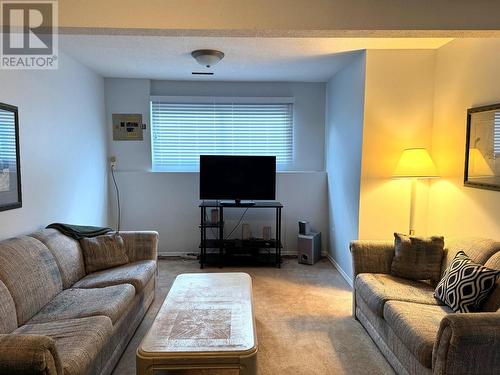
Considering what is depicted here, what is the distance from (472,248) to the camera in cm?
253

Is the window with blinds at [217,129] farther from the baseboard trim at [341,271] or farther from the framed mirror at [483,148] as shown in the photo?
the framed mirror at [483,148]

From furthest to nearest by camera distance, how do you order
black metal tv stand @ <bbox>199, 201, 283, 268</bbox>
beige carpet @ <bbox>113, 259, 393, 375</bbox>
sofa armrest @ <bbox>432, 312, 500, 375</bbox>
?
1. black metal tv stand @ <bbox>199, 201, 283, 268</bbox>
2. beige carpet @ <bbox>113, 259, 393, 375</bbox>
3. sofa armrest @ <bbox>432, 312, 500, 375</bbox>

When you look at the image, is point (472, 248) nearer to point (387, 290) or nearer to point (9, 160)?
point (387, 290)

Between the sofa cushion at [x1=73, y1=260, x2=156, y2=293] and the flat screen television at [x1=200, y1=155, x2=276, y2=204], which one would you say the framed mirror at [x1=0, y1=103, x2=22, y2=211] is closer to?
the sofa cushion at [x1=73, y1=260, x2=156, y2=293]

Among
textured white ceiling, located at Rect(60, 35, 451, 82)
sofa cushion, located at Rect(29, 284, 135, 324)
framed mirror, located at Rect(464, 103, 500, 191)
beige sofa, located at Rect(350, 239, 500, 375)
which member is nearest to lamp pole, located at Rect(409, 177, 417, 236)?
framed mirror, located at Rect(464, 103, 500, 191)

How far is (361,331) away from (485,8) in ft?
7.92

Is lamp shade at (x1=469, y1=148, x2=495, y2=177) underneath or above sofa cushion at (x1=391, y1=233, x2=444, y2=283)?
above

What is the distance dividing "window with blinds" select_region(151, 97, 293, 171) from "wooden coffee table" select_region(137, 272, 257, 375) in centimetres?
267

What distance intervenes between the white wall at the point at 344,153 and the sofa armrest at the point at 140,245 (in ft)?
6.88

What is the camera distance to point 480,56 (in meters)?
2.83

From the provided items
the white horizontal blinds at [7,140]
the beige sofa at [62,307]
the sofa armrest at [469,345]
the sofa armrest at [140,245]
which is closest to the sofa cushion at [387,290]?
the sofa armrest at [469,345]

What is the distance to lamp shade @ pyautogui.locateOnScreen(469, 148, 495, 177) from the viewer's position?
2715 mm

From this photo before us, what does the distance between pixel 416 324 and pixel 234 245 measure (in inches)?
109

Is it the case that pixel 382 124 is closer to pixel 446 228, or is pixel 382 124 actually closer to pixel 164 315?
pixel 446 228
